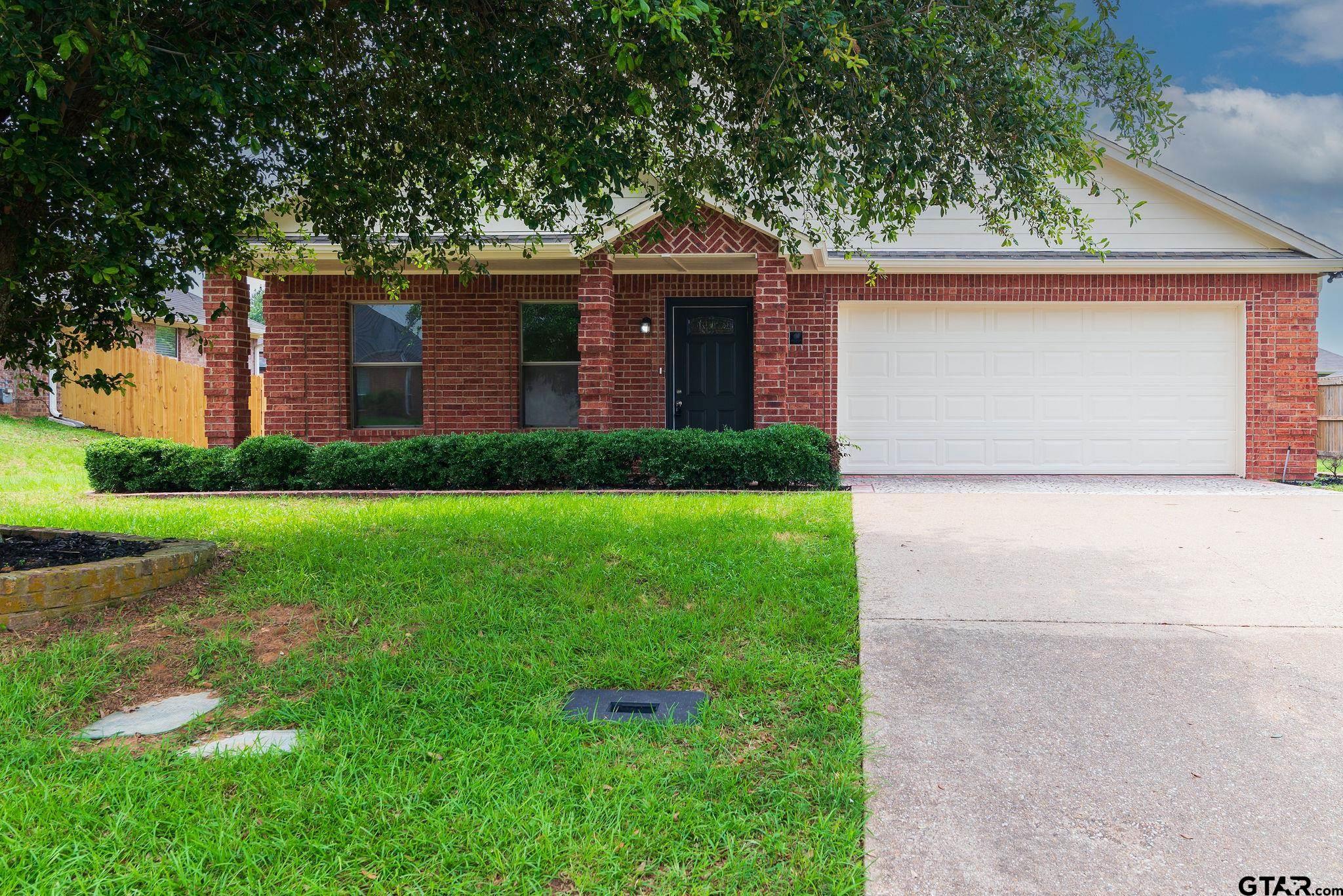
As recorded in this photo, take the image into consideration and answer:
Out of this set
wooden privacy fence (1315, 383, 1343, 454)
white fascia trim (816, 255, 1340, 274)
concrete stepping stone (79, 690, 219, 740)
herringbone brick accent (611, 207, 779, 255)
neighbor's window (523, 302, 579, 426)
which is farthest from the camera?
wooden privacy fence (1315, 383, 1343, 454)

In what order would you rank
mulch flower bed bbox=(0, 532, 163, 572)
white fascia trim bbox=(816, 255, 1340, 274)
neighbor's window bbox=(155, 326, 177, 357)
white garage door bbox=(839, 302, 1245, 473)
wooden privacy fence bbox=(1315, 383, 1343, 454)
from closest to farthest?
mulch flower bed bbox=(0, 532, 163, 572), white fascia trim bbox=(816, 255, 1340, 274), white garage door bbox=(839, 302, 1245, 473), wooden privacy fence bbox=(1315, 383, 1343, 454), neighbor's window bbox=(155, 326, 177, 357)

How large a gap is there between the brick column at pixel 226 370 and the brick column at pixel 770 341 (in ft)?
21.9

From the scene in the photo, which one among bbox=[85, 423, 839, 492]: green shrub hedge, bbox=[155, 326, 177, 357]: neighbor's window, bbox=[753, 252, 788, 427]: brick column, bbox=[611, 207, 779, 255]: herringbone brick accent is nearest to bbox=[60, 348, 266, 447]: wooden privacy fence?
bbox=[85, 423, 839, 492]: green shrub hedge

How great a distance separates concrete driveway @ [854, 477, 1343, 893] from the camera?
243 centimetres

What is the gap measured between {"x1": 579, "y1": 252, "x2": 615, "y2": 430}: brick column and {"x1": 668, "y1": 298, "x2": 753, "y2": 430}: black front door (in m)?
1.64

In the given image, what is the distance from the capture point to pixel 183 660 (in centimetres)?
397

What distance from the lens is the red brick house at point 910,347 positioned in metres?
11.6

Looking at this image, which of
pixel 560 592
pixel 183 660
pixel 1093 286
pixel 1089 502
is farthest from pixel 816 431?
pixel 183 660

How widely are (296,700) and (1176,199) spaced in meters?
12.5

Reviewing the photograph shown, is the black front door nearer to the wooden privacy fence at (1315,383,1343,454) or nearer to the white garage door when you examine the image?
the white garage door

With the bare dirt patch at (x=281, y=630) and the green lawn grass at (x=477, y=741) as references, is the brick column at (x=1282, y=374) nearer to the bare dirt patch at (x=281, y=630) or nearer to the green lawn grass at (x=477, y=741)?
the green lawn grass at (x=477, y=741)

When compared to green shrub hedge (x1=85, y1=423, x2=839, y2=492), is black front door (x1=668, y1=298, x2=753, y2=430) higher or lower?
higher

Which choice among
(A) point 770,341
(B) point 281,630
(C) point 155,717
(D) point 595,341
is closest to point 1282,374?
(A) point 770,341

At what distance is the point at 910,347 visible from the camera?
475 inches
